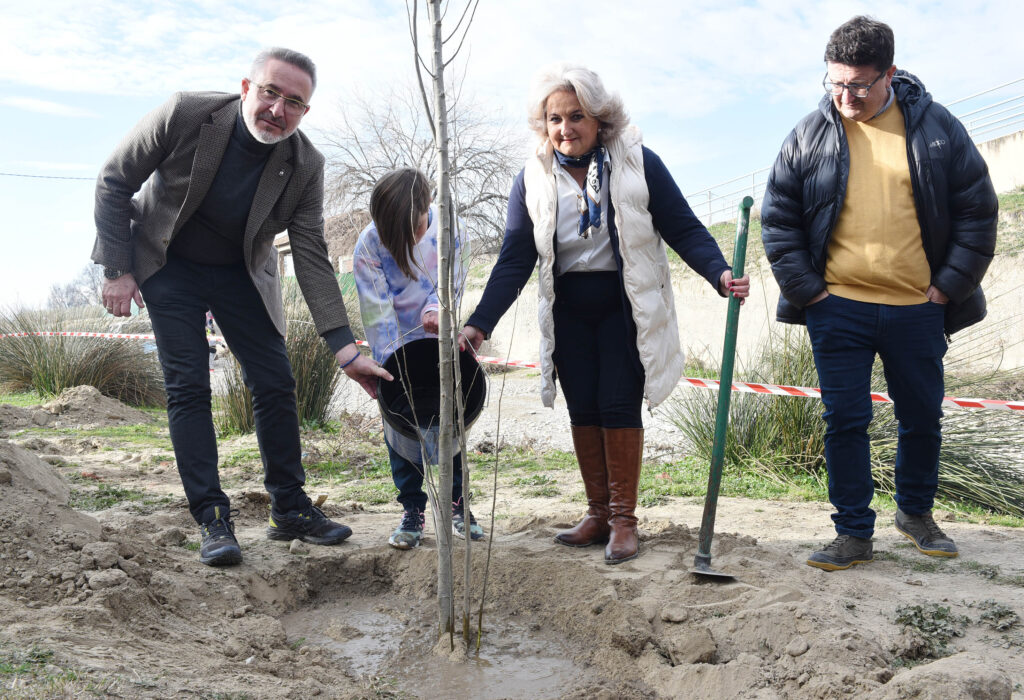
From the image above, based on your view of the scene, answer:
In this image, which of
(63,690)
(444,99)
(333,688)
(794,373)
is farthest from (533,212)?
(794,373)

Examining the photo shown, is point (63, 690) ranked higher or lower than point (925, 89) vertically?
lower

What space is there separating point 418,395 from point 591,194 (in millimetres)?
1108

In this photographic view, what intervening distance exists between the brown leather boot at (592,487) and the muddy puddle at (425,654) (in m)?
0.68

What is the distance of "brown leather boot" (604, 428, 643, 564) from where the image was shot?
3.24 meters

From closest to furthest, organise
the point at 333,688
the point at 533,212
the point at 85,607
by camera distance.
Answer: the point at 333,688 < the point at 85,607 < the point at 533,212

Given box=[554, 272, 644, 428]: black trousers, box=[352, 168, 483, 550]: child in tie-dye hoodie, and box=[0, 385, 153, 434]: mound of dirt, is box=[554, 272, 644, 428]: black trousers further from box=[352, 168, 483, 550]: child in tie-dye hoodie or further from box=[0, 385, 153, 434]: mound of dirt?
box=[0, 385, 153, 434]: mound of dirt

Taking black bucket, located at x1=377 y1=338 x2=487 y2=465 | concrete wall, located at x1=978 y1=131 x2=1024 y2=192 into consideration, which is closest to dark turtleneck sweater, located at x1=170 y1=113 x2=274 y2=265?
black bucket, located at x1=377 y1=338 x2=487 y2=465

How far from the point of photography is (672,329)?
3.26 meters

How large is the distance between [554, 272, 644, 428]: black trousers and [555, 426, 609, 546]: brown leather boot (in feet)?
0.21

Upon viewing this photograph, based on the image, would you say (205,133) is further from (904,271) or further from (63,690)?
(904,271)

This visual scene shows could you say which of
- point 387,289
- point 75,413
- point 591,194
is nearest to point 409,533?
point 387,289

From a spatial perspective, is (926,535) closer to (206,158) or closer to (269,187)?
(269,187)

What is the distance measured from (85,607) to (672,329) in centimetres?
225

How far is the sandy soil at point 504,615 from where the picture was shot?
216 cm
